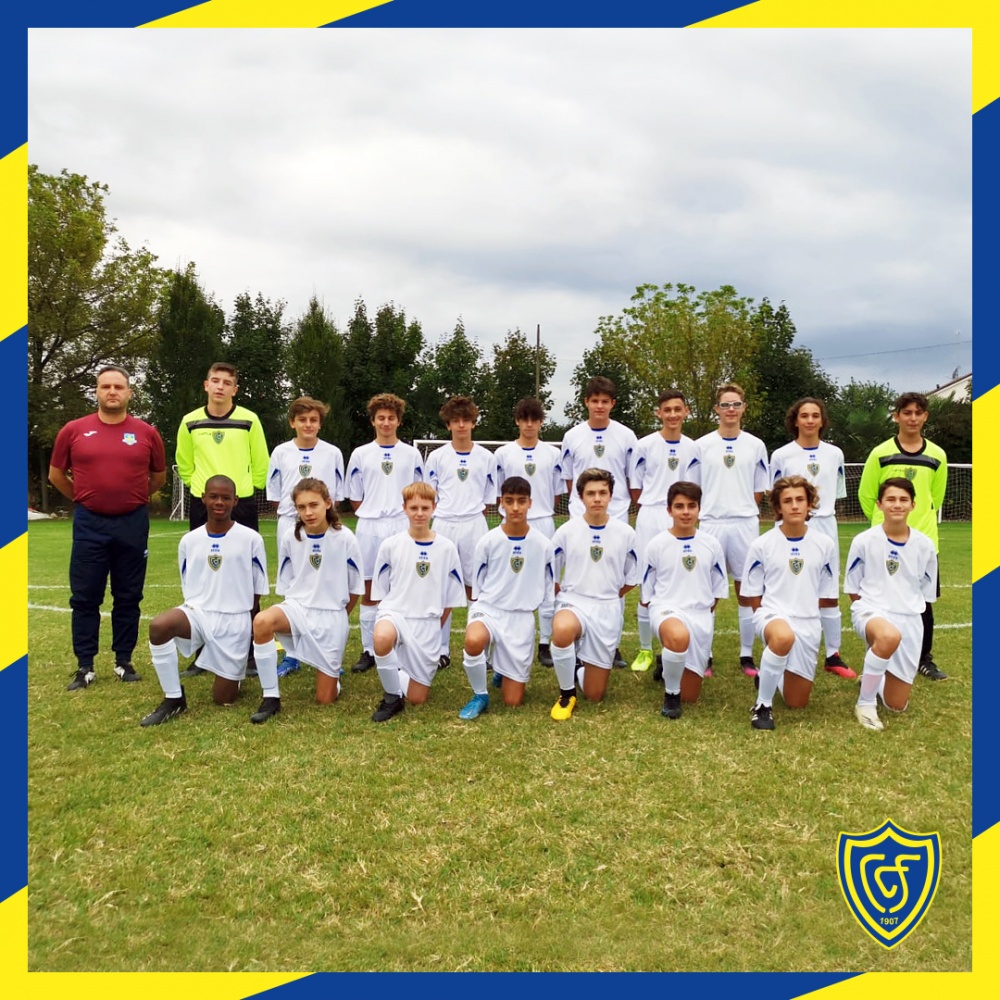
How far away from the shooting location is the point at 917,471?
5.41 m

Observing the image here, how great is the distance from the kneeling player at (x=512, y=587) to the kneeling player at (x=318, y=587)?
2.72 feet

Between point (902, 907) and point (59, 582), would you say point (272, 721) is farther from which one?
point (59, 582)

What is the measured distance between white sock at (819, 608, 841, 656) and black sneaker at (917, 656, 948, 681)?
54 centimetres

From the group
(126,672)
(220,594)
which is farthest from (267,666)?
(126,672)

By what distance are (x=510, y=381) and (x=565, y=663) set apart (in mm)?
24783

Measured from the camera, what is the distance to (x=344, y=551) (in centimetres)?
497

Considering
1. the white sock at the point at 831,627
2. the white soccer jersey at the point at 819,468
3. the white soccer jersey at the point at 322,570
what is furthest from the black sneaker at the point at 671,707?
the white soccer jersey at the point at 322,570

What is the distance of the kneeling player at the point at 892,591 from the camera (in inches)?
175

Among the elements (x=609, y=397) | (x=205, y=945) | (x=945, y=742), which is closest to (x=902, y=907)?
(x=945, y=742)

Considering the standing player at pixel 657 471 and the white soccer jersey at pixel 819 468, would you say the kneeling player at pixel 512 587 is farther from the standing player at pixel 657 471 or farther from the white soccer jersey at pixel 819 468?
the white soccer jersey at pixel 819 468

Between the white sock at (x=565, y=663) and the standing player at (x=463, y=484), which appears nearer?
the white sock at (x=565, y=663)

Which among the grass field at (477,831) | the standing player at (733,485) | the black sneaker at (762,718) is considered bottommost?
the grass field at (477,831)

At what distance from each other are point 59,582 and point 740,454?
28.1ft

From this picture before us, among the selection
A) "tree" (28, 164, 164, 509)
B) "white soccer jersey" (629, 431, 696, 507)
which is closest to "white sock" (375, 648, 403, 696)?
"white soccer jersey" (629, 431, 696, 507)
